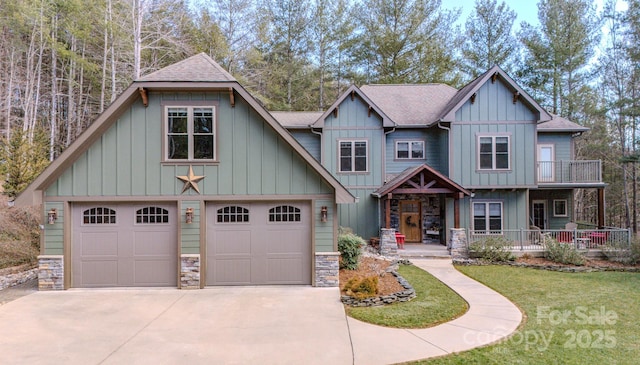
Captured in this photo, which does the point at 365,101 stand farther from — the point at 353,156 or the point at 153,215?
the point at 153,215

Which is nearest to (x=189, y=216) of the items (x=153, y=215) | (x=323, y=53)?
(x=153, y=215)

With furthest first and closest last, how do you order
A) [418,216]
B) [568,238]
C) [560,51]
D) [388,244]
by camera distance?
[560,51] < [418,216] < [568,238] < [388,244]

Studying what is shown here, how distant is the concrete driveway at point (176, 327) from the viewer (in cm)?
477

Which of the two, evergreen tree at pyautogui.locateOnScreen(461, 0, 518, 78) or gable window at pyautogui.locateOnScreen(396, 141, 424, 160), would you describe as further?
evergreen tree at pyautogui.locateOnScreen(461, 0, 518, 78)

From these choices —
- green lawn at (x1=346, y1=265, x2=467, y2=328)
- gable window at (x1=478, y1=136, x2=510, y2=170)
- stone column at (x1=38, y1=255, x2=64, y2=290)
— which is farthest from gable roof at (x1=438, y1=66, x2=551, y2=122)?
stone column at (x1=38, y1=255, x2=64, y2=290)

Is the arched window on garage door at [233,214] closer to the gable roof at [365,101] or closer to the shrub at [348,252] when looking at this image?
the shrub at [348,252]

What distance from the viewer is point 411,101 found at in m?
16.6

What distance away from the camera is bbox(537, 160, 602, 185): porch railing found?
46.2 ft

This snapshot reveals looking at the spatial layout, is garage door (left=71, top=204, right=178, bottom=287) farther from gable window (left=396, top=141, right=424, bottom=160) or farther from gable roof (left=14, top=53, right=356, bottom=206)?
gable window (left=396, top=141, right=424, bottom=160)

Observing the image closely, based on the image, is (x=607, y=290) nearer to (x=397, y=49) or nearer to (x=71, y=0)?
(x=397, y=49)

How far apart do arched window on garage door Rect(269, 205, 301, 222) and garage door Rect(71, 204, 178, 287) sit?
253cm

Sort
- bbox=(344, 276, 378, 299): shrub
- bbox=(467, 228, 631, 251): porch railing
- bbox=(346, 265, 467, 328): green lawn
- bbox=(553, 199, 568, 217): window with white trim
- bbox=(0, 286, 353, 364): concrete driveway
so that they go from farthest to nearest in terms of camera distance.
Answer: bbox=(553, 199, 568, 217): window with white trim → bbox=(467, 228, 631, 251): porch railing → bbox=(344, 276, 378, 299): shrub → bbox=(346, 265, 467, 328): green lawn → bbox=(0, 286, 353, 364): concrete driveway

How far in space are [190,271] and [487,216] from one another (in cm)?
1216

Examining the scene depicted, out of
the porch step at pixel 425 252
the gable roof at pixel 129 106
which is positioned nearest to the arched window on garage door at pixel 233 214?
the gable roof at pixel 129 106
